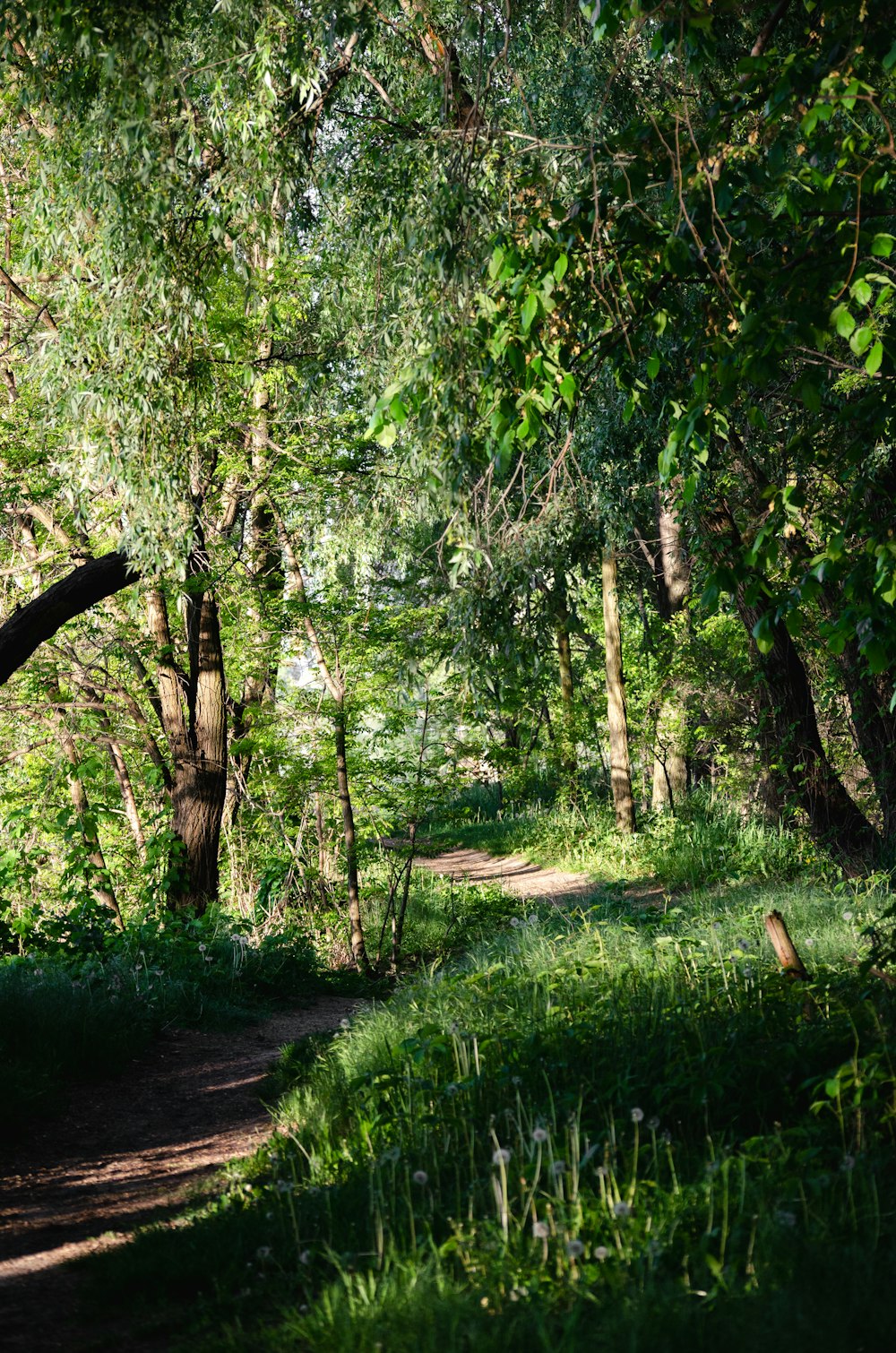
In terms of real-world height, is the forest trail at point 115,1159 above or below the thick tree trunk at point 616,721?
below

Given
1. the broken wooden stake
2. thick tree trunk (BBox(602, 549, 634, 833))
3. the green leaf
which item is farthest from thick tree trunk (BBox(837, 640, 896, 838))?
thick tree trunk (BBox(602, 549, 634, 833))

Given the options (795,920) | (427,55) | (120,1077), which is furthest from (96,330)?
(795,920)

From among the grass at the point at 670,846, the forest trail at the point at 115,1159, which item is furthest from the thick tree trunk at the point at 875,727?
the forest trail at the point at 115,1159

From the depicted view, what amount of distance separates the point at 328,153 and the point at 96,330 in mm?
1738

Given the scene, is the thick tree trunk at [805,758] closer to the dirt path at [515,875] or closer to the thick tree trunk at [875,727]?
the thick tree trunk at [875,727]

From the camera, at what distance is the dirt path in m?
13.7

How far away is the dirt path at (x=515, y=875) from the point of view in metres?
13.7

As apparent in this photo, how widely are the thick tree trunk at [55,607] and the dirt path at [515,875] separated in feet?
14.8

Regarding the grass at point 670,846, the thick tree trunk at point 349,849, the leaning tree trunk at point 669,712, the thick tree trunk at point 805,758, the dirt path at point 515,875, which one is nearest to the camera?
the thick tree trunk at point 805,758

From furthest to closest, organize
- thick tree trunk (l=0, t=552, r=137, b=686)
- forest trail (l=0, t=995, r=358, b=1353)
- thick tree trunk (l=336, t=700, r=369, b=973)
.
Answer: thick tree trunk (l=336, t=700, r=369, b=973) < thick tree trunk (l=0, t=552, r=137, b=686) < forest trail (l=0, t=995, r=358, b=1353)

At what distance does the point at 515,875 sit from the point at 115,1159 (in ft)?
38.9

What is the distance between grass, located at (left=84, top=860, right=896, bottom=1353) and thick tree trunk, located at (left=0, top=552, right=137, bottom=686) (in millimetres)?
3951

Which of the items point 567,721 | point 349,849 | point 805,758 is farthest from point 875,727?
point 567,721

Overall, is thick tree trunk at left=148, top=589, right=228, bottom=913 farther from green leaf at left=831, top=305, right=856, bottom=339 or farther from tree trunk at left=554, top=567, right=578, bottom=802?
green leaf at left=831, top=305, right=856, bottom=339
